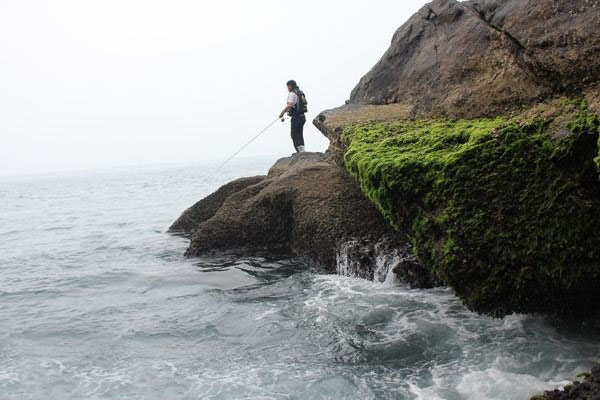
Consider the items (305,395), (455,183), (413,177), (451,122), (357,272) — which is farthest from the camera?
(357,272)

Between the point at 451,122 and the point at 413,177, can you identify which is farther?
the point at 451,122

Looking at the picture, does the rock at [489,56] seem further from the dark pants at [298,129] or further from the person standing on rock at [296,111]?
the dark pants at [298,129]

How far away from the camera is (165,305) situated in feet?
31.1

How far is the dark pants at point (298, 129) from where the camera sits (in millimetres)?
16245

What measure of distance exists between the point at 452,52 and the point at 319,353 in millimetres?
5605

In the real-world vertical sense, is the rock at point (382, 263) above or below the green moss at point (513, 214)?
below

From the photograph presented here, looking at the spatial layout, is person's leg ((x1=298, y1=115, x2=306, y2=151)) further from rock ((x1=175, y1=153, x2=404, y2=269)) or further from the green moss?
the green moss

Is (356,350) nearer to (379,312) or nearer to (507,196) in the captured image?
(379,312)

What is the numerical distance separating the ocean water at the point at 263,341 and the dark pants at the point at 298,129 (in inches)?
229

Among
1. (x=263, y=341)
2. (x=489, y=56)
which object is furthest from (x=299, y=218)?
(x=489, y=56)

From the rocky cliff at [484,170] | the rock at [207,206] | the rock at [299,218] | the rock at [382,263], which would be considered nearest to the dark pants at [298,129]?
the rock at [207,206]

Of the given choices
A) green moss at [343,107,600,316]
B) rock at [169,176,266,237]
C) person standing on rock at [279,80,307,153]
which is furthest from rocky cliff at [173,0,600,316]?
person standing on rock at [279,80,307,153]

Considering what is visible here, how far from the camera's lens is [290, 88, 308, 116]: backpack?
625 inches

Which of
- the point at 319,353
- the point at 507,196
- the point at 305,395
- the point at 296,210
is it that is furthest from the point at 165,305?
the point at 507,196
